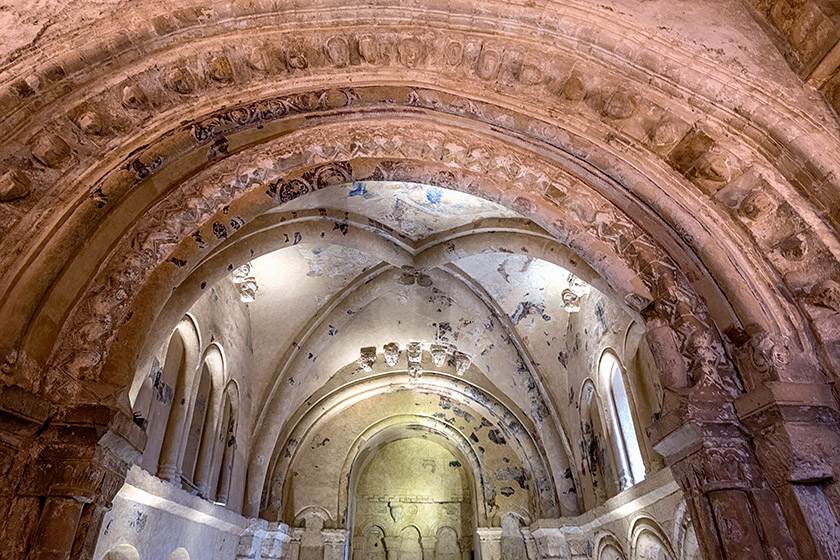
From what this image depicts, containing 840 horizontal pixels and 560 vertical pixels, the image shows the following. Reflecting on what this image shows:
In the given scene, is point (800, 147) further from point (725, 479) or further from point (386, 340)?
point (386, 340)

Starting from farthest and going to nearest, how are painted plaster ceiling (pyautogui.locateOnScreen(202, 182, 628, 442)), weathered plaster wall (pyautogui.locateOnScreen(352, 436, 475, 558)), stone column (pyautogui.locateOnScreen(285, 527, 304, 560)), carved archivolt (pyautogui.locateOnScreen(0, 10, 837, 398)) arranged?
weathered plaster wall (pyautogui.locateOnScreen(352, 436, 475, 558))
stone column (pyautogui.locateOnScreen(285, 527, 304, 560))
painted plaster ceiling (pyautogui.locateOnScreen(202, 182, 628, 442))
carved archivolt (pyautogui.locateOnScreen(0, 10, 837, 398))

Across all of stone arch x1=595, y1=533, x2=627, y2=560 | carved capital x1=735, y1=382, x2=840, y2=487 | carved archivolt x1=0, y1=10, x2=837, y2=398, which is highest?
carved archivolt x1=0, y1=10, x2=837, y2=398

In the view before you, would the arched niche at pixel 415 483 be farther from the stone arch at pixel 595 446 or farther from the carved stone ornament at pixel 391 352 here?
the stone arch at pixel 595 446

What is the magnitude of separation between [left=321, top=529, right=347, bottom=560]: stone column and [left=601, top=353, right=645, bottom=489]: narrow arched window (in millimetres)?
4783

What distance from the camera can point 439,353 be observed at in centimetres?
862

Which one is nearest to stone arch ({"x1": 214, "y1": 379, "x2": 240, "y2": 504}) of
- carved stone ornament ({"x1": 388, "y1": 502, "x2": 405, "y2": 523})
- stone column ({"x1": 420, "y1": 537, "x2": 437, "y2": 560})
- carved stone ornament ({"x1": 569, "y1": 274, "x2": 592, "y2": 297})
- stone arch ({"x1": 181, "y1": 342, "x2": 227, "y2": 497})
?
stone arch ({"x1": 181, "y1": 342, "x2": 227, "y2": 497})

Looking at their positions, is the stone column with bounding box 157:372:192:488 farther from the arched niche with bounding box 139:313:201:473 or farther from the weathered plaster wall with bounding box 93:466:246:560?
the weathered plaster wall with bounding box 93:466:246:560

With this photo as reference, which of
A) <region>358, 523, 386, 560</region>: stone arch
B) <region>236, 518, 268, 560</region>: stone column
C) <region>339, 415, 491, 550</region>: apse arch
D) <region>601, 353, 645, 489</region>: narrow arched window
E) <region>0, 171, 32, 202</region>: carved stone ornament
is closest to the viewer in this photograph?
<region>0, 171, 32, 202</region>: carved stone ornament

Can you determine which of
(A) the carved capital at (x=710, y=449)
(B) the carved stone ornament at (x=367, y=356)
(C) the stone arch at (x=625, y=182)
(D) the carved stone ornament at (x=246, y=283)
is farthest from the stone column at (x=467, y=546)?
(C) the stone arch at (x=625, y=182)

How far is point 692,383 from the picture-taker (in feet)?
9.78

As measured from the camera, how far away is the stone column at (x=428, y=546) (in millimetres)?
10562

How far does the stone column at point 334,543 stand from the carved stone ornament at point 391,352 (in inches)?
114

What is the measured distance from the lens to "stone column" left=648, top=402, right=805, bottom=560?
2502 mm

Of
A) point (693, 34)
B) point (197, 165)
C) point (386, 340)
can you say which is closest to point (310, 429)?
point (386, 340)
